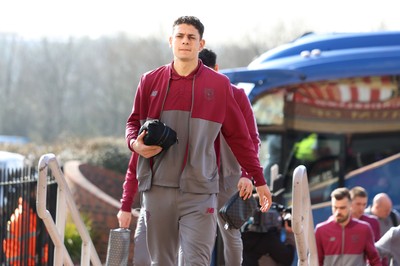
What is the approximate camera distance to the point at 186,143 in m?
6.95

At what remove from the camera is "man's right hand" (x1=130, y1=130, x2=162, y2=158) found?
6.80m

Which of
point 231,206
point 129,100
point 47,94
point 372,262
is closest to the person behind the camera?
point 231,206

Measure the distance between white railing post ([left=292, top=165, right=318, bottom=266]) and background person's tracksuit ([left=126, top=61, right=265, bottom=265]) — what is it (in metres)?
0.35

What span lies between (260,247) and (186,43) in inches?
131

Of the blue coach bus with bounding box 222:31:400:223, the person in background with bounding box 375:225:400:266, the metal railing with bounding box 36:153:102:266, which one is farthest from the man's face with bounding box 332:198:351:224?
the blue coach bus with bounding box 222:31:400:223

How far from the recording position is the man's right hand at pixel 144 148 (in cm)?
680

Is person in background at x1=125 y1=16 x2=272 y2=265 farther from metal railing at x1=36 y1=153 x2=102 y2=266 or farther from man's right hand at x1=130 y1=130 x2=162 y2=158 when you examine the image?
metal railing at x1=36 y1=153 x2=102 y2=266

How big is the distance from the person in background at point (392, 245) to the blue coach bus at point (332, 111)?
354cm

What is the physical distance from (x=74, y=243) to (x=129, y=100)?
190ft

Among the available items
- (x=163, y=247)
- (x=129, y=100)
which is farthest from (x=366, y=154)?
(x=129, y=100)

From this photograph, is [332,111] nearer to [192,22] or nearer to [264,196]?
[264,196]

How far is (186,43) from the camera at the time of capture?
7.04 metres

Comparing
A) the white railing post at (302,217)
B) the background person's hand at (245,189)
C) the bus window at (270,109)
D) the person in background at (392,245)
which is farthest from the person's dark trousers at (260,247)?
the bus window at (270,109)

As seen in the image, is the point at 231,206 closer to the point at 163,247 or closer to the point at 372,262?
the point at 163,247
